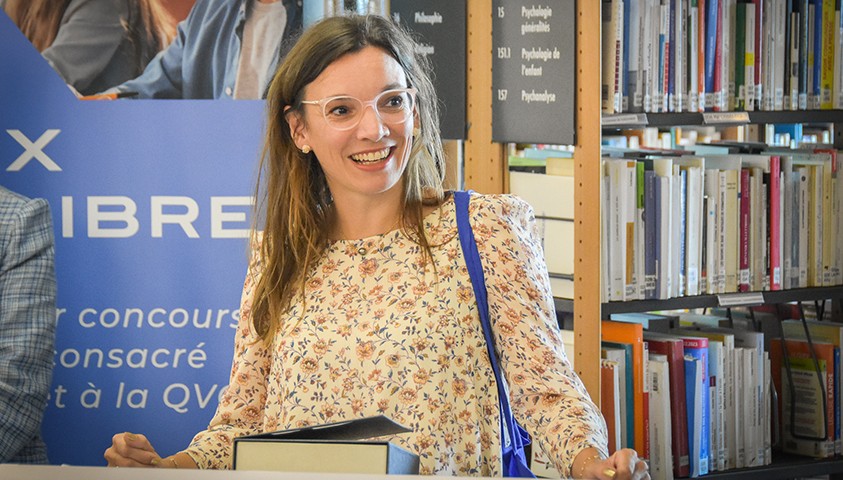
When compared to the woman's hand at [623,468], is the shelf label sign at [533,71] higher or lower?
higher

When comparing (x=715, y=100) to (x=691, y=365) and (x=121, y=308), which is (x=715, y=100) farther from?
(x=121, y=308)

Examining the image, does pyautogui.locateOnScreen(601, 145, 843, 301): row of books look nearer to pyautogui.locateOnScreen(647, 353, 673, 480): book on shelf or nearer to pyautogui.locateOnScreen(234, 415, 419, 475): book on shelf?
pyautogui.locateOnScreen(647, 353, 673, 480): book on shelf

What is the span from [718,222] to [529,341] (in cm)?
212

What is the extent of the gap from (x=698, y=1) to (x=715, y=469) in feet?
5.15

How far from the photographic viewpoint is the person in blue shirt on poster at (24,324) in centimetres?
258

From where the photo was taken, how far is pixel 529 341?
1.76 meters

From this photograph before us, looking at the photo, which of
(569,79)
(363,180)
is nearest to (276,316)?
(363,180)

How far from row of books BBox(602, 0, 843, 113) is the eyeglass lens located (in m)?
1.62

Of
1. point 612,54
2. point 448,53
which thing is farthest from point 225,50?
point 612,54

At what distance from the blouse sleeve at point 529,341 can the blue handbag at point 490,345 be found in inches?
0.5

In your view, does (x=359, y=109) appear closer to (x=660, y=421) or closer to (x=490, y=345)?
(x=490, y=345)

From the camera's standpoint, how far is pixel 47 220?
275 centimetres

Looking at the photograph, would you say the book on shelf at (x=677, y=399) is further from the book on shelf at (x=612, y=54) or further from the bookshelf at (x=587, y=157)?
the book on shelf at (x=612, y=54)

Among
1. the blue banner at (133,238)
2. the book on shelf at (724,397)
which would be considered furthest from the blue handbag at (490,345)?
the book on shelf at (724,397)
